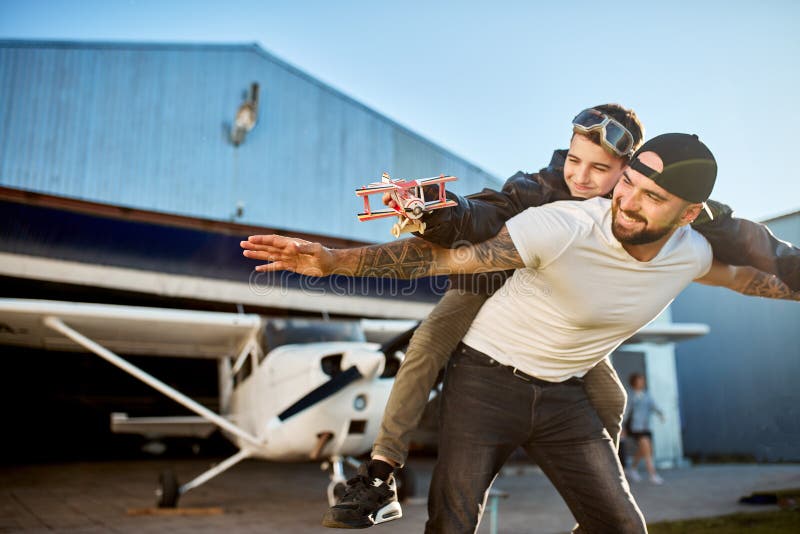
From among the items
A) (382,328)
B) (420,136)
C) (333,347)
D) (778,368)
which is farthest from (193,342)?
(778,368)

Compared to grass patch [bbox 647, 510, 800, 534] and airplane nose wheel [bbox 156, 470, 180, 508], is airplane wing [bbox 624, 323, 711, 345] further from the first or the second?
airplane nose wheel [bbox 156, 470, 180, 508]

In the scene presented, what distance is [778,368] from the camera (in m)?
3.14

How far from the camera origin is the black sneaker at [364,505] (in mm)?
1589

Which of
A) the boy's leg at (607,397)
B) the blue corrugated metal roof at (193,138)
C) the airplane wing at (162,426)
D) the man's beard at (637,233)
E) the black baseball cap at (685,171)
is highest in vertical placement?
the blue corrugated metal roof at (193,138)

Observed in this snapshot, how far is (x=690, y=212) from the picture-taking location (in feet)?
5.14

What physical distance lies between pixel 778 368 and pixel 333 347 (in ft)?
11.0

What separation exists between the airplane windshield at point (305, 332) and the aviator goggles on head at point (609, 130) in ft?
15.0

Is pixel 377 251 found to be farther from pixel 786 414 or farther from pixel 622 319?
pixel 786 414

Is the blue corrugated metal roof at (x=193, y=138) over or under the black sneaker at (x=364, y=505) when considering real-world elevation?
over

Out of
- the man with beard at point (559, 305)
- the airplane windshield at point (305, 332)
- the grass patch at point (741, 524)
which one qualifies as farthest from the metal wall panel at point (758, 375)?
the airplane windshield at point (305, 332)

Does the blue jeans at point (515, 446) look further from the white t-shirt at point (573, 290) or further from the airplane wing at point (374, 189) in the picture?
the airplane wing at point (374, 189)

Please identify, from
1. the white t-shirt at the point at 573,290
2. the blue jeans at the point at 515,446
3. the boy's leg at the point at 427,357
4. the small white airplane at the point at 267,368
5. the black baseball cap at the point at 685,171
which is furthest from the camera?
the small white airplane at the point at 267,368

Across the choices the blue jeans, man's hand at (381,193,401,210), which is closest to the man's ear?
the blue jeans

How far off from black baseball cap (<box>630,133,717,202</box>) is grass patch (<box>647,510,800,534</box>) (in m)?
3.26
